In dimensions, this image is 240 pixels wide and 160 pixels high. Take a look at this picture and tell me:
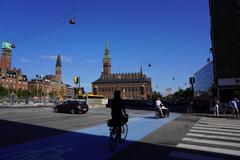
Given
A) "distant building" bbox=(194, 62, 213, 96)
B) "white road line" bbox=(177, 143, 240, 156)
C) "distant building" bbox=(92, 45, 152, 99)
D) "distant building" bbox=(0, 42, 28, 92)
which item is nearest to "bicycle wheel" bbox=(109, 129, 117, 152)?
"white road line" bbox=(177, 143, 240, 156)

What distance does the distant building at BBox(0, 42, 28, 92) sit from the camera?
16295cm

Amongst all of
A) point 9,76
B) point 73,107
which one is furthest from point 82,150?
point 9,76

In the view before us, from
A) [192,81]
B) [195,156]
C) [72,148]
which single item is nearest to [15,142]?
[72,148]

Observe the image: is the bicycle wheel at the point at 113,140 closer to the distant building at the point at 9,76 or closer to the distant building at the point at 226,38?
the distant building at the point at 226,38

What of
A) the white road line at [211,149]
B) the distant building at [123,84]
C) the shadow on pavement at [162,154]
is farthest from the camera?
the distant building at [123,84]

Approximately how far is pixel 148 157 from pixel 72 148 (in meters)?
2.66

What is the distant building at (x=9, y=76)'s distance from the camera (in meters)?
163

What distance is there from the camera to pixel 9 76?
553 feet

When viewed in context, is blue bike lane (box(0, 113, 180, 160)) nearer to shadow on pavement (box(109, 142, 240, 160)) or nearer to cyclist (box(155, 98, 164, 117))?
shadow on pavement (box(109, 142, 240, 160))

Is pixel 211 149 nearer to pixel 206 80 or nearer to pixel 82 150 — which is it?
pixel 82 150

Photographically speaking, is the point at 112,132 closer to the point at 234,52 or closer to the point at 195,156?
the point at 195,156

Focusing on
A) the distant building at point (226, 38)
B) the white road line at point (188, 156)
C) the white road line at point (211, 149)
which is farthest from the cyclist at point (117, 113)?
the distant building at point (226, 38)

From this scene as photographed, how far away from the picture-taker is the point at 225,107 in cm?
3544

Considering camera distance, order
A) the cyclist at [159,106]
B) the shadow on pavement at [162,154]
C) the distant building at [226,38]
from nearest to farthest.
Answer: the shadow on pavement at [162,154]
the cyclist at [159,106]
the distant building at [226,38]
